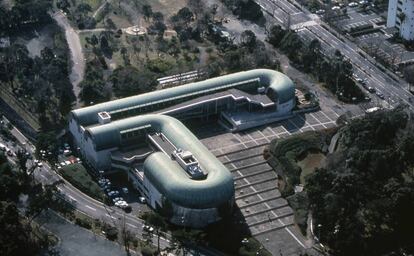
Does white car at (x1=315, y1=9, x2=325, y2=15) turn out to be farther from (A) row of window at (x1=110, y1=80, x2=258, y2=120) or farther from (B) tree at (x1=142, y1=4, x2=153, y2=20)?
(A) row of window at (x1=110, y1=80, x2=258, y2=120)

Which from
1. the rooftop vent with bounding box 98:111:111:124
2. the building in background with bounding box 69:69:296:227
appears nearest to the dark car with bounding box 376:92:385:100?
the building in background with bounding box 69:69:296:227

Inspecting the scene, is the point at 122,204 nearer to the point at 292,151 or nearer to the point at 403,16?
the point at 292,151

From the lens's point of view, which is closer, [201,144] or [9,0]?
[201,144]

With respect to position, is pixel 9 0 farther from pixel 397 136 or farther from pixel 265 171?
pixel 397 136

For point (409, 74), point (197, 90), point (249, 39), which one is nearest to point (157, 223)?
point (197, 90)

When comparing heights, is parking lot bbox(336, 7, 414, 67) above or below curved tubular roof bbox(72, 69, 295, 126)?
below

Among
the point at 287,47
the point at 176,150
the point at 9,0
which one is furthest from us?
the point at 9,0

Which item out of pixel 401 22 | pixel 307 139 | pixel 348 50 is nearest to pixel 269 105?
pixel 307 139
